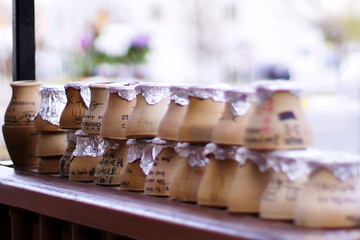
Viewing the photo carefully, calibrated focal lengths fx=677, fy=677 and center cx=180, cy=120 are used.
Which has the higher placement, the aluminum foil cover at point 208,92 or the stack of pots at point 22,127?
the aluminum foil cover at point 208,92

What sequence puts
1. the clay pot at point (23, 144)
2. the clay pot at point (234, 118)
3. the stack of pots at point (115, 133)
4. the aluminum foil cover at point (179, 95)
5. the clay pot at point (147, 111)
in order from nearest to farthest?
the clay pot at point (234, 118), the aluminum foil cover at point (179, 95), the clay pot at point (147, 111), the stack of pots at point (115, 133), the clay pot at point (23, 144)

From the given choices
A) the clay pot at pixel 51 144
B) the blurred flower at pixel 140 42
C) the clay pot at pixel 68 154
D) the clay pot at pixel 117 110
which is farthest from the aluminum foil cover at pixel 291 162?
the blurred flower at pixel 140 42

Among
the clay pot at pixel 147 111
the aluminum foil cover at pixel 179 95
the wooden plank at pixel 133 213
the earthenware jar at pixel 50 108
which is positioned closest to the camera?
the wooden plank at pixel 133 213

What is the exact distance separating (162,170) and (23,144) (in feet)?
2.59

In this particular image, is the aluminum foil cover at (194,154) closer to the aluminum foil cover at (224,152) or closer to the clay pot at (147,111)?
the aluminum foil cover at (224,152)

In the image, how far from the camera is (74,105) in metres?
2.09

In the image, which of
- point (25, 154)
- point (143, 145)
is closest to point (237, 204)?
point (143, 145)

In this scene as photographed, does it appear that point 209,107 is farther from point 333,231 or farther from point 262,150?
point 333,231

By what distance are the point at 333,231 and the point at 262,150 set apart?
243 millimetres

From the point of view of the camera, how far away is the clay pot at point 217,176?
4.96 ft

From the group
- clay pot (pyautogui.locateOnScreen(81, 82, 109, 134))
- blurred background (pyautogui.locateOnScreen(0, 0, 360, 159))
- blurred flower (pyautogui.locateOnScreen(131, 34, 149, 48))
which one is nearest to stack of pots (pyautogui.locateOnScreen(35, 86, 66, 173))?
clay pot (pyautogui.locateOnScreen(81, 82, 109, 134))

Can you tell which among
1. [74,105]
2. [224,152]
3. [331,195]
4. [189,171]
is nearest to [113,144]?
[74,105]

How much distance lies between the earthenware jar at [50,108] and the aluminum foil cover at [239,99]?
848mm

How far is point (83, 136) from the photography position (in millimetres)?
1994
